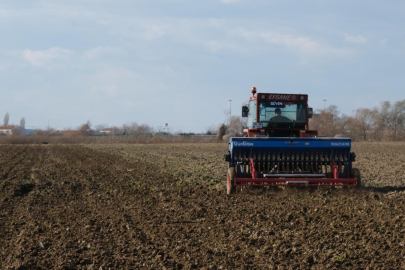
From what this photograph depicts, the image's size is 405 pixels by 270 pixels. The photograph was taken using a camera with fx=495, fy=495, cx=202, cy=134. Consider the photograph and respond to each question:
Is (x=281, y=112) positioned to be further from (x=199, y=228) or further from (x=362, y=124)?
(x=362, y=124)

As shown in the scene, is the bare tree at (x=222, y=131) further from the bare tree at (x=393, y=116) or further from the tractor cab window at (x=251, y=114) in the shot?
the tractor cab window at (x=251, y=114)

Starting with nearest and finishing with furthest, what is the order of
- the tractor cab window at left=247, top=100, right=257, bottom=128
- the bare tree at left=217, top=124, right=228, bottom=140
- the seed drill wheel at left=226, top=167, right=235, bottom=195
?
the seed drill wheel at left=226, top=167, right=235, bottom=195
the tractor cab window at left=247, top=100, right=257, bottom=128
the bare tree at left=217, top=124, right=228, bottom=140

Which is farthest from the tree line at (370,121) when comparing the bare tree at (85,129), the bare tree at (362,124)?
the bare tree at (85,129)

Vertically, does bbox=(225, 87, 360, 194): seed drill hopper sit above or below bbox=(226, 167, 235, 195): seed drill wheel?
above

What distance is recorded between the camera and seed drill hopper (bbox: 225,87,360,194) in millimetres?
11031

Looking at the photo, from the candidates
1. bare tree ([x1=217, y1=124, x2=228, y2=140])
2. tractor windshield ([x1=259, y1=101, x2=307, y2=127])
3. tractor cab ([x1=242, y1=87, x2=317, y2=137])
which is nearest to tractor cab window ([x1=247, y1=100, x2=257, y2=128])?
tractor cab ([x1=242, y1=87, x2=317, y2=137])

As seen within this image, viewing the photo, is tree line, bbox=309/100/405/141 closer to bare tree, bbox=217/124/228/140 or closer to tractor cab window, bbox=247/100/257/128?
bare tree, bbox=217/124/228/140

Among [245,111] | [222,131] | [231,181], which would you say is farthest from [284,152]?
[222,131]

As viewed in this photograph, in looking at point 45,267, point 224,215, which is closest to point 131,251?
point 45,267

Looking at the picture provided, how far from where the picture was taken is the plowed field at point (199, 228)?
231 inches

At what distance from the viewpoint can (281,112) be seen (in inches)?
504

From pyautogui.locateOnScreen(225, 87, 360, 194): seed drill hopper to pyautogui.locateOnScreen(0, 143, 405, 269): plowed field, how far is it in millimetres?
333

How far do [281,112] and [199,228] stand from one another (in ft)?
19.5

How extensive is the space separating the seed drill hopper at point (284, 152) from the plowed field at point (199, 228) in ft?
1.09
